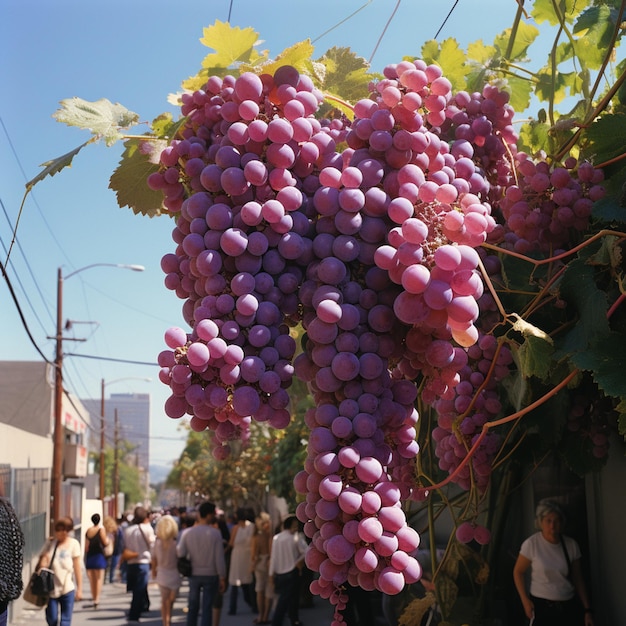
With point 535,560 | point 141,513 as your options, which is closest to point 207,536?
point 141,513

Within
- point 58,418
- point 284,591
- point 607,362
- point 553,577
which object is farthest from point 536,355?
point 58,418

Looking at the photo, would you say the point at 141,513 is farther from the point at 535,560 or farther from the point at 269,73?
the point at 269,73

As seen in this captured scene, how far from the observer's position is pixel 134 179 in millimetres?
2367

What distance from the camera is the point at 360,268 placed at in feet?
5.99

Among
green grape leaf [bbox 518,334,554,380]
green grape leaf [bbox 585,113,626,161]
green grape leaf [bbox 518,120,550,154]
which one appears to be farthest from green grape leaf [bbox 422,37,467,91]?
green grape leaf [bbox 518,334,554,380]

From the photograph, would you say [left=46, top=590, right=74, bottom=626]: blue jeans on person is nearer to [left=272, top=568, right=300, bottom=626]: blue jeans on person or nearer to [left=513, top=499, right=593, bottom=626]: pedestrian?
[left=272, top=568, right=300, bottom=626]: blue jeans on person

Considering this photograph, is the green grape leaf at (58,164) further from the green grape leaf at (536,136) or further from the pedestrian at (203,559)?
the pedestrian at (203,559)

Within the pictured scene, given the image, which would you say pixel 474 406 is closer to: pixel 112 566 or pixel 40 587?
pixel 40 587

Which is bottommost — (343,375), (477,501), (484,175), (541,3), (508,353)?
(477,501)

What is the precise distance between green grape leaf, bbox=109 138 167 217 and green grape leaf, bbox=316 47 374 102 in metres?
0.55

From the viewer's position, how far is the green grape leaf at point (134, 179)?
236 centimetres

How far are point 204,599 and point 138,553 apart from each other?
12.1ft

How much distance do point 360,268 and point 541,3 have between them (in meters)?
1.90

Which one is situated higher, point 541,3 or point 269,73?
point 541,3
